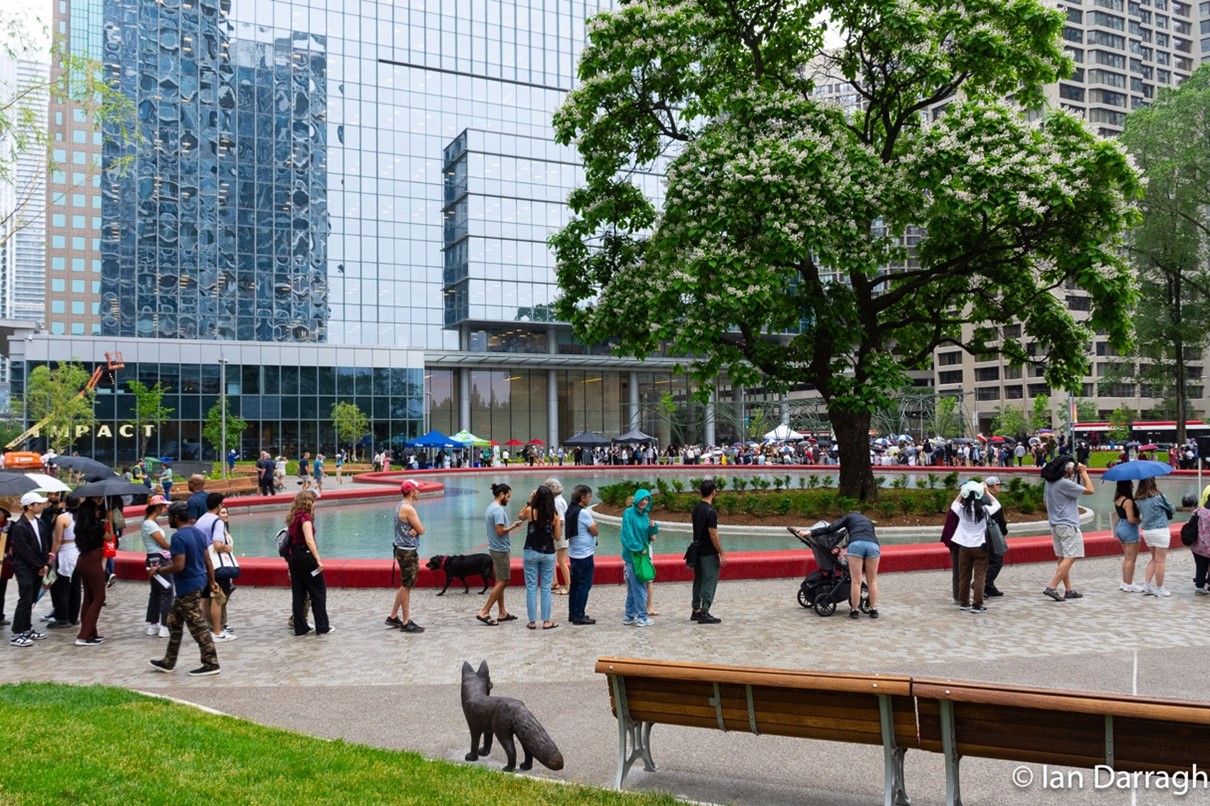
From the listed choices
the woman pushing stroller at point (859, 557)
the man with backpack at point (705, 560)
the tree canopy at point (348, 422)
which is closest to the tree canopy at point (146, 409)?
the tree canopy at point (348, 422)

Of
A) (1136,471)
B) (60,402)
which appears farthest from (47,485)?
(60,402)

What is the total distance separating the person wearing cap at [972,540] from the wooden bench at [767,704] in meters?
6.25

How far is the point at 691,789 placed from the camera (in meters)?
5.40

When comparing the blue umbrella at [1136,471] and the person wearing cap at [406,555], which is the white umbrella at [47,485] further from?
the blue umbrella at [1136,471]

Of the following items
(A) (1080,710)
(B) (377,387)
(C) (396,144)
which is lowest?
(A) (1080,710)

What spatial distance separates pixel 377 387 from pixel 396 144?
20.9 meters

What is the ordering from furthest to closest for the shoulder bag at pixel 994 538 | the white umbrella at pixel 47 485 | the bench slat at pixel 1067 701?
the white umbrella at pixel 47 485 → the shoulder bag at pixel 994 538 → the bench slat at pixel 1067 701

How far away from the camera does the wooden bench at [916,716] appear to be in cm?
427

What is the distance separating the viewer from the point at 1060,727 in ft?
14.6

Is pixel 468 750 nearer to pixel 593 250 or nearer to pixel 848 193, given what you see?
pixel 848 193

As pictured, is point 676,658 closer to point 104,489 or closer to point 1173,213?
point 104,489

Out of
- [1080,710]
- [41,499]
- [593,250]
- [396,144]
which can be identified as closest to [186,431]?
[396,144]

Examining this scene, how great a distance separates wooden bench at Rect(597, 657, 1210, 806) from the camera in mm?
4270

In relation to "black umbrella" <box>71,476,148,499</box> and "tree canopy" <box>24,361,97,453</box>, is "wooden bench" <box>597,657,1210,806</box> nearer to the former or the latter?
"black umbrella" <box>71,476,148,499</box>
